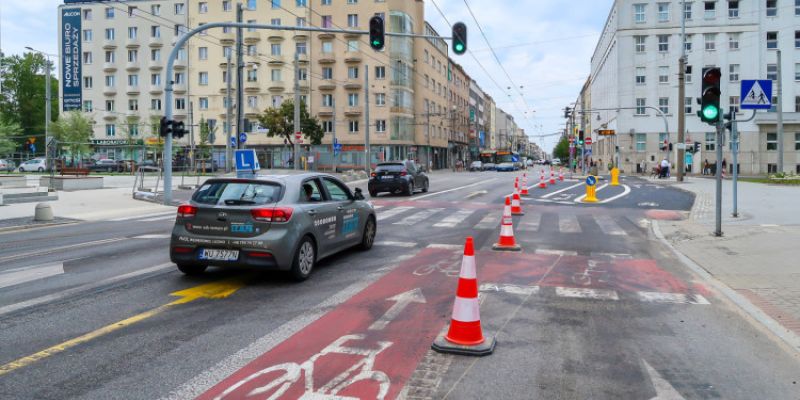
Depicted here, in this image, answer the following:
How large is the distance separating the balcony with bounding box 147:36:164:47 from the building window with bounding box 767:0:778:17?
214ft

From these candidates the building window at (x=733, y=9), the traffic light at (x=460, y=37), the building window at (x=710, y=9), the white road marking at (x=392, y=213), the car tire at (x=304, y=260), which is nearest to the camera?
the car tire at (x=304, y=260)

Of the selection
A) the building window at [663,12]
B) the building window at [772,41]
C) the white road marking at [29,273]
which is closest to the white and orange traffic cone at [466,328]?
the white road marking at [29,273]

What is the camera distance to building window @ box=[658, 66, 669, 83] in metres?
60.0

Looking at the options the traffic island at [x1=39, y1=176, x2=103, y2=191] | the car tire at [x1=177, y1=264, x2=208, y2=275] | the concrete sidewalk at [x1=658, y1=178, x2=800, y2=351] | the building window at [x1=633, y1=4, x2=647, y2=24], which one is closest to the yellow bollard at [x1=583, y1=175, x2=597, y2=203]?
the concrete sidewalk at [x1=658, y1=178, x2=800, y2=351]

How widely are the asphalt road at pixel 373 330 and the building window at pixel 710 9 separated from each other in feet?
192

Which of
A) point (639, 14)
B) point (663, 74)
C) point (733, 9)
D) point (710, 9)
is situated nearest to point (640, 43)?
point (639, 14)

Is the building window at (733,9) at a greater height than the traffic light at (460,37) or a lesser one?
greater

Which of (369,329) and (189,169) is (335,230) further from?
A: (189,169)

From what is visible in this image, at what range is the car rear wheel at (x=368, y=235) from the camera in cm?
1009

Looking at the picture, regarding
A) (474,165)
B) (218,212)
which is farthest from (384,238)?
(474,165)

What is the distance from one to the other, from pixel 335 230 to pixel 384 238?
3197 mm

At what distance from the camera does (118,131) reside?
7225 centimetres

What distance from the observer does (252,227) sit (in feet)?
23.6

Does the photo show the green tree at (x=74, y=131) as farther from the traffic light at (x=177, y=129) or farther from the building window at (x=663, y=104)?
the building window at (x=663, y=104)
